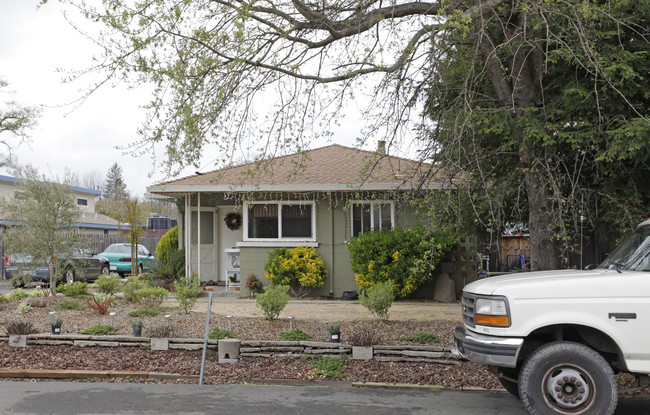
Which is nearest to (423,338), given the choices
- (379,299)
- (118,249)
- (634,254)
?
(379,299)

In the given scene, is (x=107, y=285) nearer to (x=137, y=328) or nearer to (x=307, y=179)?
(x=137, y=328)

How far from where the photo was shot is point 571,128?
27.8 feet

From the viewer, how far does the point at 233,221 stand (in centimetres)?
1717

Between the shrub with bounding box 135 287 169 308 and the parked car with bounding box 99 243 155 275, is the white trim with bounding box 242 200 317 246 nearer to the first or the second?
the shrub with bounding box 135 287 169 308

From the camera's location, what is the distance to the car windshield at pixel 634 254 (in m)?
5.38

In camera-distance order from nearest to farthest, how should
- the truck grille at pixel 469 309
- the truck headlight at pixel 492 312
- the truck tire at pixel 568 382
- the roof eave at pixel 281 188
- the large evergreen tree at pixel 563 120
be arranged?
the truck tire at pixel 568 382 < the truck headlight at pixel 492 312 < the truck grille at pixel 469 309 < the large evergreen tree at pixel 563 120 < the roof eave at pixel 281 188

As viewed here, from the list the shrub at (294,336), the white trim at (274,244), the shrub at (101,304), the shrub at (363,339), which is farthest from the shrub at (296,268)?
the shrub at (363,339)

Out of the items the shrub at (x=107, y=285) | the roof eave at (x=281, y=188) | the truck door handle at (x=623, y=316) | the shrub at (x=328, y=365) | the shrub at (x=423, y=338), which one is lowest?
the shrub at (x=328, y=365)

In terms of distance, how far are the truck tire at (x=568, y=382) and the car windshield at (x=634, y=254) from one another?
0.93 metres

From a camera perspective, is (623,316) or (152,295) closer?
(623,316)

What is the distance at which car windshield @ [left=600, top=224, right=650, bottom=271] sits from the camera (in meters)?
5.38

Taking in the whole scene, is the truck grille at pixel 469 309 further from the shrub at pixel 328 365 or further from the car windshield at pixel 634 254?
the shrub at pixel 328 365

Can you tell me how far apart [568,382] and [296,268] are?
9706mm

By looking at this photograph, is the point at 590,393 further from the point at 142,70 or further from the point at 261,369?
the point at 142,70
